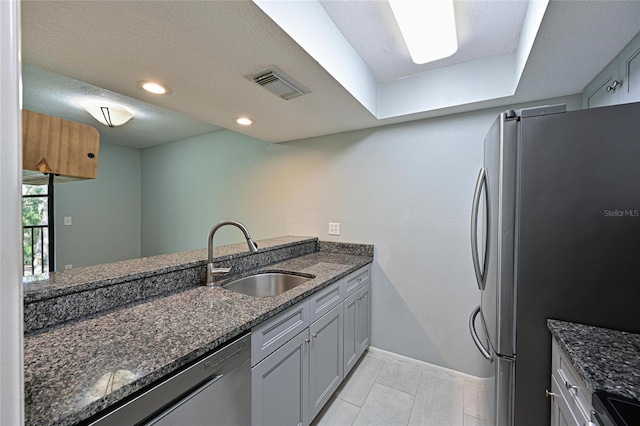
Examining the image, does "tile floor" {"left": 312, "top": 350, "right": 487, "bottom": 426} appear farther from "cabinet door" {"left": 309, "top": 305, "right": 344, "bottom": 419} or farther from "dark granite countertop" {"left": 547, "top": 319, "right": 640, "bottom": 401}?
"dark granite countertop" {"left": 547, "top": 319, "right": 640, "bottom": 401}

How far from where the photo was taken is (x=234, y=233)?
136 inches

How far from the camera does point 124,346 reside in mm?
864

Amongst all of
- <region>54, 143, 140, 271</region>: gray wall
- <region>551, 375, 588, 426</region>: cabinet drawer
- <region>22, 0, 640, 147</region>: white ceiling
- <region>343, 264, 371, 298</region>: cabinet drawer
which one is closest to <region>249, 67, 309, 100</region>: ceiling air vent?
<region>22, 0, 640, 147</region>: white ceiling

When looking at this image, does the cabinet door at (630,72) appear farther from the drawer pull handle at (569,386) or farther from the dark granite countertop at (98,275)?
the dark granite countertop at (98,275)

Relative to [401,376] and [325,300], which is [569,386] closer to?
[325,300]

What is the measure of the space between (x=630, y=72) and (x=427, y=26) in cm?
96

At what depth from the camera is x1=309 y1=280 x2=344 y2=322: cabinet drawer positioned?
5.02 feet

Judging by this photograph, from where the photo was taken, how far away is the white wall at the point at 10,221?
1.18ft

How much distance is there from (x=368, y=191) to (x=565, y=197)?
153 centimetres

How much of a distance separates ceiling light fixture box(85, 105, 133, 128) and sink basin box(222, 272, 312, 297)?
2509mm

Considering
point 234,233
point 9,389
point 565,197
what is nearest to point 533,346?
point 565,197

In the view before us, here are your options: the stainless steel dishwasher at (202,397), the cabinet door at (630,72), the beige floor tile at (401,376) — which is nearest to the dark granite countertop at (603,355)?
the cabinet door at (630,72)

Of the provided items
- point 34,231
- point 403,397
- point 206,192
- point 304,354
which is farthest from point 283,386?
point 34,231

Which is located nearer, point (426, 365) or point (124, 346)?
point (124, 346)
